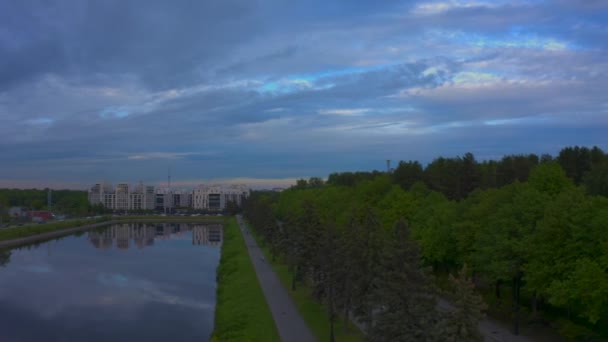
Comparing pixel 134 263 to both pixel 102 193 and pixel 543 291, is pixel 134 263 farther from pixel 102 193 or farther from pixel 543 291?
pixel 102 193

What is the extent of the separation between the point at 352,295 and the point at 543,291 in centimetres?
635

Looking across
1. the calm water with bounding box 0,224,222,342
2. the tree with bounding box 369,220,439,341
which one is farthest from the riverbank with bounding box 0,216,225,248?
the tree with bounding box 369,220,439,341

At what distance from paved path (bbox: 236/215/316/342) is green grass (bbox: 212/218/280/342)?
31 centimetres

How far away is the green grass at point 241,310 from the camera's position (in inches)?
779

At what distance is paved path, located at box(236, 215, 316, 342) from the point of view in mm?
20250

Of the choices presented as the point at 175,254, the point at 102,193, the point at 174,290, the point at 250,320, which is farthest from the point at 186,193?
the point at 250,320

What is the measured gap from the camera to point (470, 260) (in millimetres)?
25969

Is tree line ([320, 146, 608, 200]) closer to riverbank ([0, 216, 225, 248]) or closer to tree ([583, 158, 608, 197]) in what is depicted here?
tree ([583, 158, 608, 197])

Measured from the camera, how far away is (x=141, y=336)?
24.1 m

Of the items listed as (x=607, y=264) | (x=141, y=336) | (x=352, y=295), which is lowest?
(x=141, y=336)

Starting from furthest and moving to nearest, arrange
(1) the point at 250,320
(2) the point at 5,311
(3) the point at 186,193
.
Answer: (3) the point at 186,193, (2) the point at 5,311, (1) the point at 250,320

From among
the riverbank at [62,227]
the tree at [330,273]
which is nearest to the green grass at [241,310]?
the tree at [330,273]

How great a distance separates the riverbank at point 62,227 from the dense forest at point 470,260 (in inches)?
1655

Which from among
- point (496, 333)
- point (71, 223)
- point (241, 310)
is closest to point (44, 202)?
point (71, 223)
